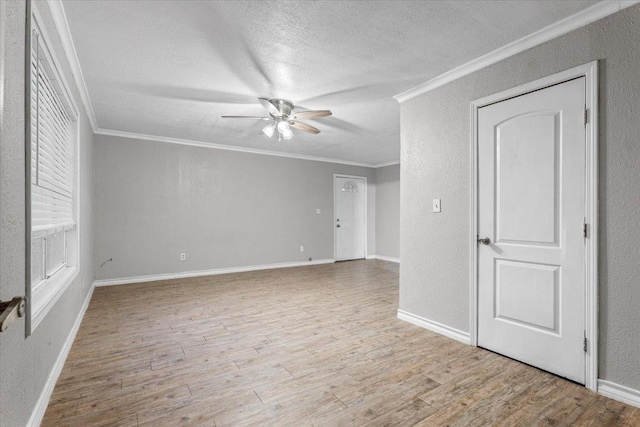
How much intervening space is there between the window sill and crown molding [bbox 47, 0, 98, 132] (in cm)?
171

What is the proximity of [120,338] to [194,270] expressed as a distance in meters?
2.74

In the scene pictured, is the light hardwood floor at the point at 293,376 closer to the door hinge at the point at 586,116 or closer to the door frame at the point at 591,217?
the door frame at the point at 591,217

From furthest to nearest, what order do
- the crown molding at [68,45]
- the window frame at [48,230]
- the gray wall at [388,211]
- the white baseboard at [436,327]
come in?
the gray wall at [388,211] → the white baseboard at [436,327] → the crown molding at [68,45] → the window frame at [48,230]

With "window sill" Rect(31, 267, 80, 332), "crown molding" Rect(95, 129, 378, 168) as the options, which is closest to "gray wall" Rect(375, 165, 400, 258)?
"crown molding" Rect(95, 129, 378, 168)

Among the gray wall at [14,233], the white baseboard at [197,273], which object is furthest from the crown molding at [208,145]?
the gray wall at [14,233]

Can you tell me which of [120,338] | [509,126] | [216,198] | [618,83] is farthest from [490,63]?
[216,198]

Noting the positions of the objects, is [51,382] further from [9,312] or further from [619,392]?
[619,392]

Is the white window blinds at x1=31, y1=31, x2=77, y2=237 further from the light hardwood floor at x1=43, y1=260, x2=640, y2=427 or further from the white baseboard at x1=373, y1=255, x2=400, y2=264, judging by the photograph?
the white baseboard at x1=373, y1=255, x2=400, y2=264

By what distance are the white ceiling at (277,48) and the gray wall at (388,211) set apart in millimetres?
3602

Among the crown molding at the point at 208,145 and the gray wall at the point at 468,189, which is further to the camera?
the crown molding at the point at 208,145

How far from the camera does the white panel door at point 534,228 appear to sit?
2025mm

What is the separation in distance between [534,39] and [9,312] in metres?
3.11

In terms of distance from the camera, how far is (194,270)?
5.43m

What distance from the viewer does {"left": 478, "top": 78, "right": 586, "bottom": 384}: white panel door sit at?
2.03 m
